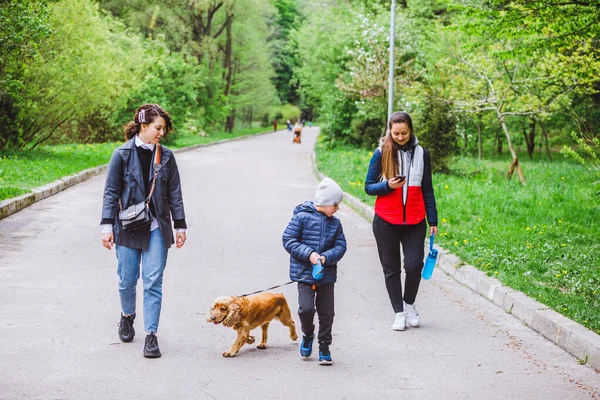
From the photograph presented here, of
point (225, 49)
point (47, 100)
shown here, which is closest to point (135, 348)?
point (47, 100)

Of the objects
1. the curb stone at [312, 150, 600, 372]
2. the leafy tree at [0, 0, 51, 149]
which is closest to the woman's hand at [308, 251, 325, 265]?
the curb stone at [312, 150, 600, 372]

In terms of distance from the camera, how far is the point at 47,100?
22328mm

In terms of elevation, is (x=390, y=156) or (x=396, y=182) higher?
(x=390, y=156)

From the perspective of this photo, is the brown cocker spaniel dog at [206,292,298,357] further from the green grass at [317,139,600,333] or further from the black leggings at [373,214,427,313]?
the green grass at [317,139,600,333]

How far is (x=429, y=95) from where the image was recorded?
20047 millimetres

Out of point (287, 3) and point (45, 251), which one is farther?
point (287, 3)

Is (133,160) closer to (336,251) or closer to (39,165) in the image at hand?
(336,251)

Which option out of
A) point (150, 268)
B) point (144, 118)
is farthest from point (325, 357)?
point (144, 118)

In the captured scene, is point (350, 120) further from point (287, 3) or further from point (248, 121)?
point (287, 3)

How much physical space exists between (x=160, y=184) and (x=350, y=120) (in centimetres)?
2875

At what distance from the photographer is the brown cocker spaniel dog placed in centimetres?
545

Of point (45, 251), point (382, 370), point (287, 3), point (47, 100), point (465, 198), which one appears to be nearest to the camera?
point (382, 370)

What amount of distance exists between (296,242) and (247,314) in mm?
639

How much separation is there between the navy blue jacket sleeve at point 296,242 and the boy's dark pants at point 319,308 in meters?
0.27
